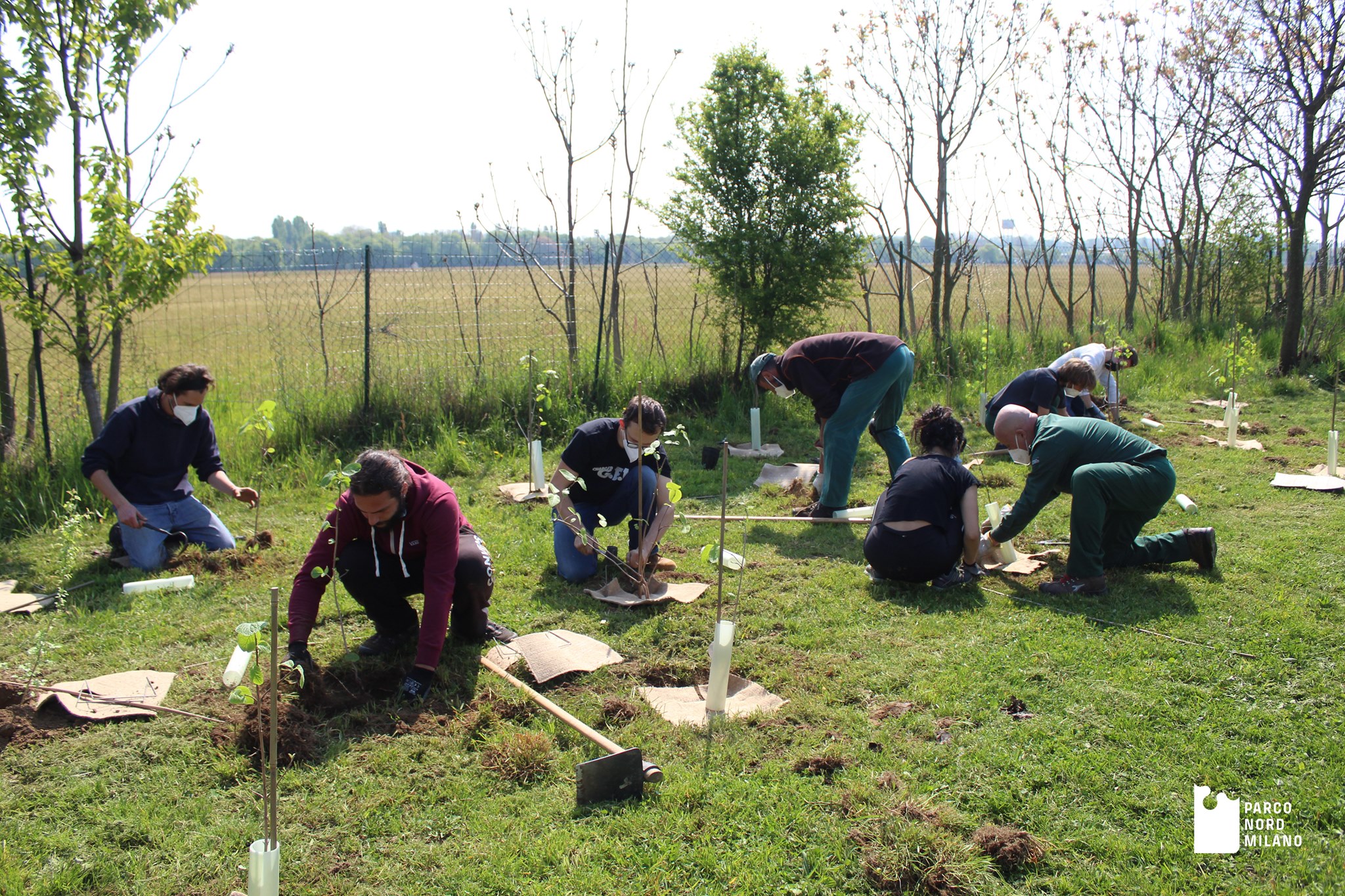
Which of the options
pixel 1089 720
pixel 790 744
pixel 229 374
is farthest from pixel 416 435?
pixel 1089 720

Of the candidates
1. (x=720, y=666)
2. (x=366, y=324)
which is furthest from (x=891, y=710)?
(x=366, y=324)

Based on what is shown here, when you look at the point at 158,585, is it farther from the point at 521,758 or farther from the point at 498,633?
the point at 521,758

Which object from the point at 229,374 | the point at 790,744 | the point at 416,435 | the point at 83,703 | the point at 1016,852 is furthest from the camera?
the point at 229,374

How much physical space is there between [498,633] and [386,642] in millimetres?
→ 514

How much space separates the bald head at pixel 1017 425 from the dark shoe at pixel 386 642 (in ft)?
10.7

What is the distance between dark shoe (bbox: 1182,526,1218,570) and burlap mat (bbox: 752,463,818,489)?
285 centimetres

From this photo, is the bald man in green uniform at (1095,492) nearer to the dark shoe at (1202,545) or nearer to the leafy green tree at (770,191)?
the dark shoe at (1202,545)

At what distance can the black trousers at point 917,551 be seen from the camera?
175 inches

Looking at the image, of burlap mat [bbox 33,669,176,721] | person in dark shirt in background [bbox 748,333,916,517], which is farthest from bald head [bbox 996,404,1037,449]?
burlap mat [bbox 33,669,176,721]

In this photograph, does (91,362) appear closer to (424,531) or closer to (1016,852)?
(424,531)

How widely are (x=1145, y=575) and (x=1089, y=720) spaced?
178 cm

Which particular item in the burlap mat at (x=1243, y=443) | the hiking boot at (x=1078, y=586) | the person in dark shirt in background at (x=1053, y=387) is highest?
the person in dark shirt in background at (x=1053, y=387)

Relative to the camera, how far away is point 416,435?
7891mm

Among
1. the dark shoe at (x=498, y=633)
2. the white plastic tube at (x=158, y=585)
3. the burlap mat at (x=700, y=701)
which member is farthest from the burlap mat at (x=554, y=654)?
the white plastic tube at (x=158, y=585)
